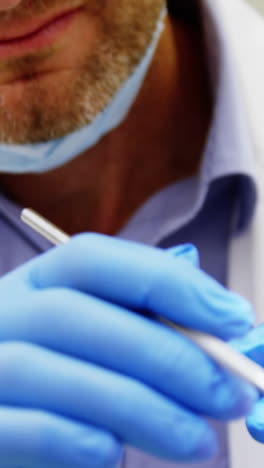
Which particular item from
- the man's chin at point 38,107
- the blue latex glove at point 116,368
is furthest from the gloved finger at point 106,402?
the man's chin at point 38,107

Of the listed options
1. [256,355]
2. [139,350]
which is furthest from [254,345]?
[139,350]

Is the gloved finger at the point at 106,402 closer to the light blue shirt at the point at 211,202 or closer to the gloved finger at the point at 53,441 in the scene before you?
the gloved finger at the point at 53,441

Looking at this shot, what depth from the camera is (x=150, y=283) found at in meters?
0.29

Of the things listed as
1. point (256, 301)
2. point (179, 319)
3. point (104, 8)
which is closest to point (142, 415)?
point (179, 319)

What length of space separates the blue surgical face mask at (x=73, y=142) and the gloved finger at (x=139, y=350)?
27cm

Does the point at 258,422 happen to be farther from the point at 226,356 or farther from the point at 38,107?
the point at 38,107

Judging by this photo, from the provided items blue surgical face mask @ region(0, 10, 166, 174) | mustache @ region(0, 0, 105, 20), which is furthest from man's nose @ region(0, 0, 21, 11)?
blue surgical face mask @ region(0, 10, 166, 174)

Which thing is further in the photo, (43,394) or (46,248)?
(46,248)

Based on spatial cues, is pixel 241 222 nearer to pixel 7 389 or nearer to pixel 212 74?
pixel 212 74

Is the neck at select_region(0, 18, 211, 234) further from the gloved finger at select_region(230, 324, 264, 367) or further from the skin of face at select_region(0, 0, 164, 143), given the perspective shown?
the gloved finger at select_region(230, 324, 264, 367)

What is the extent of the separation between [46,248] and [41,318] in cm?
29

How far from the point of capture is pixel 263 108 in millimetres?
606

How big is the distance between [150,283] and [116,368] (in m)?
0.05

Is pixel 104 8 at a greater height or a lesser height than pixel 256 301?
greater
